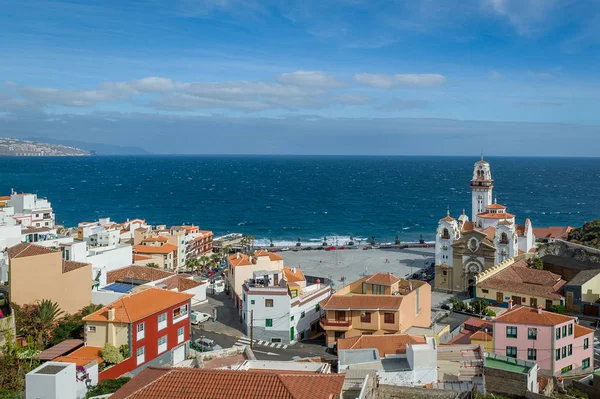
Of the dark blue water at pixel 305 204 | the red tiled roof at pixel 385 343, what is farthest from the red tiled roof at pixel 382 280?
the dark blue water at pixel 305 204

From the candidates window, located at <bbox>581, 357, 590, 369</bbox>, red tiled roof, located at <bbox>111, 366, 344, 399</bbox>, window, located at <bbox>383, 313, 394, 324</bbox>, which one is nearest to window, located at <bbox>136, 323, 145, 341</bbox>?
red tiled roof, located at <bbox>111, 366, 344, 399</bbox>

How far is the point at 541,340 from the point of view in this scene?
104 feet

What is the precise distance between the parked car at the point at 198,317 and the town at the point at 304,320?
20 centimetres

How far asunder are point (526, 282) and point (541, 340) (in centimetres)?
1894

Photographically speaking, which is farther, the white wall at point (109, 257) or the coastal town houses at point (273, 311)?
the white wall at point (109, 257)

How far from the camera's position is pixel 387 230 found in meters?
105

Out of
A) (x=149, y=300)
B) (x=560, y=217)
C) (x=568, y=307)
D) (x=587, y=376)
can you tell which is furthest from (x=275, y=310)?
(x=560, y=217)

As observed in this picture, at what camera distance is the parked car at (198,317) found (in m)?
43.7

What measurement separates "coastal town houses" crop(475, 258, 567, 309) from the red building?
2798 centimetres

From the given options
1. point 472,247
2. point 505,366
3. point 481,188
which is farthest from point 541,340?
point 481,188

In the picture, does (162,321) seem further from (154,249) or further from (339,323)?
(154,249)

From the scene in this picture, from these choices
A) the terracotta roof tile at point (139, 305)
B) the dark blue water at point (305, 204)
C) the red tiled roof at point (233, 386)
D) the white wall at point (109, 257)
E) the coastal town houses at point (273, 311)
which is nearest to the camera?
the red tiled roof at point (233, 386)

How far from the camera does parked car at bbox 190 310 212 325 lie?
43.7m

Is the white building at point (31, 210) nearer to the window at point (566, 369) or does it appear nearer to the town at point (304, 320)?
the town at point (304, 320)
